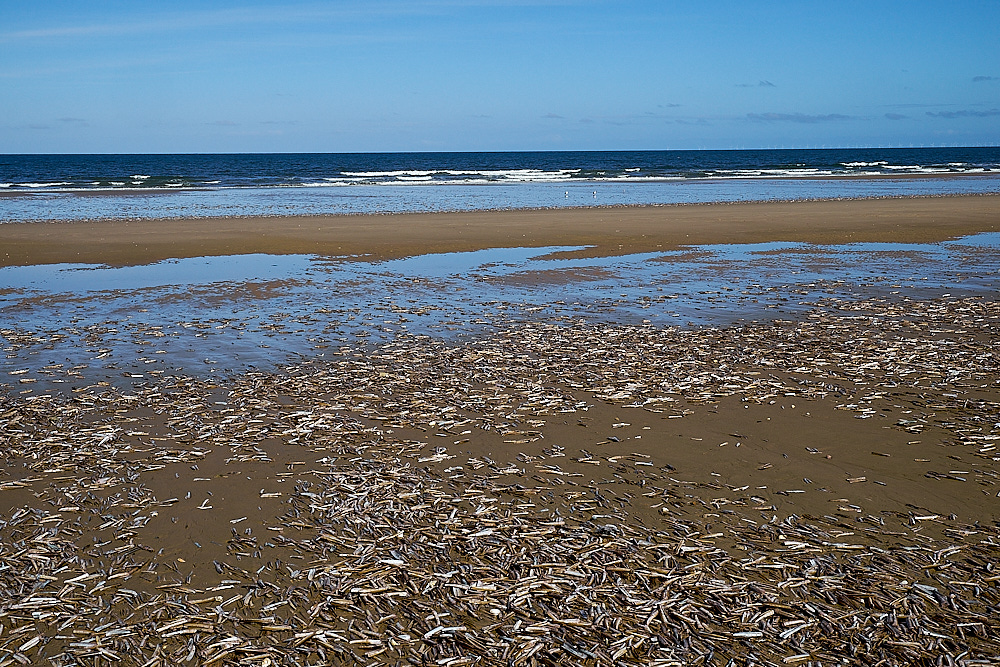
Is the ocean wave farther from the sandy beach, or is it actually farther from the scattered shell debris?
the scattered shell debris

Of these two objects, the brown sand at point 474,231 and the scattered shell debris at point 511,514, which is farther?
the brown sand at point 474,231

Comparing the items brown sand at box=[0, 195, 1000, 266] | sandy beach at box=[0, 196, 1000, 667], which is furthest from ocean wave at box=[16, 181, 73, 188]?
sandy beach at box=[0, 196, 1000, 667]

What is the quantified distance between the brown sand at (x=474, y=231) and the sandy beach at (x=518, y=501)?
516 inches

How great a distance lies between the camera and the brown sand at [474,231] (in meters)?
25.7

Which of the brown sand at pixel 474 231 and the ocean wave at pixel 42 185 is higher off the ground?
the ocean wave at pixel 42 185

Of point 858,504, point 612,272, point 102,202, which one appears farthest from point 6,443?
point 102,202

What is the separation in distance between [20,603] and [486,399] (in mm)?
5403

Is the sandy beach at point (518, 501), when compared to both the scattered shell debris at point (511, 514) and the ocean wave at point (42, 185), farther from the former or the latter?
the ocean wave at point (42, 185)

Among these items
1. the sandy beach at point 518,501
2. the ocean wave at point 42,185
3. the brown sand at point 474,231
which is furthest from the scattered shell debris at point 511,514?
the ocean wave at point 42,185

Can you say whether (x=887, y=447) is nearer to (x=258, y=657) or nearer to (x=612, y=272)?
(x=258, y=657)

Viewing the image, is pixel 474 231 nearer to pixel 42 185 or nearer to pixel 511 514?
pixel 511 514

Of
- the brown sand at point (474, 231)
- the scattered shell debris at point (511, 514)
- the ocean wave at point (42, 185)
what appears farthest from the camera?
the ocean wave at point (42, 185)

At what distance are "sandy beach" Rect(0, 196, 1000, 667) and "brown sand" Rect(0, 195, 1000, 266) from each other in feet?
43.0

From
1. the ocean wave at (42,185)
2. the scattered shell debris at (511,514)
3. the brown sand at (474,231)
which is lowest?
the scattered shell debris at (511,514)
